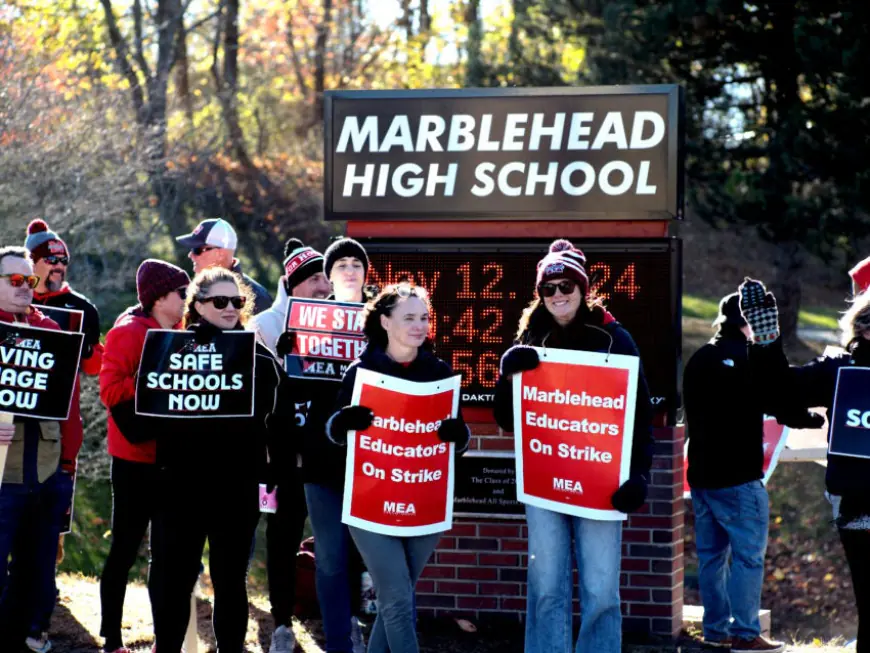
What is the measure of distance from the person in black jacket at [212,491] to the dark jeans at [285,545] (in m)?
1.02

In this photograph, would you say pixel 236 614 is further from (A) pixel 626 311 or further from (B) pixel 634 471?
(A) pixel 626 311

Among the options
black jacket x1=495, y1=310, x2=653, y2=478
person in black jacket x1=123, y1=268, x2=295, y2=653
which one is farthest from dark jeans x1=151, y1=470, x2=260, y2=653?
black jacket x1=495, y1=310, x2=653, y2=478

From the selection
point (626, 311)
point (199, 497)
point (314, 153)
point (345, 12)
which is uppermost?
point (345, 12)

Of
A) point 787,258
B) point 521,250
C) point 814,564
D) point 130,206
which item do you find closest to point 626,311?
point 521,250

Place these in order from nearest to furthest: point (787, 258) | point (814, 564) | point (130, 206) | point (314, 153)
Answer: point (814, 564), point (130, 206), point (787, 258), point (314, 153)

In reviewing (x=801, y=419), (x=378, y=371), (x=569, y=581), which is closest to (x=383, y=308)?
(x=378, y=371)

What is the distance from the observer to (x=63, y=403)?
6.75m

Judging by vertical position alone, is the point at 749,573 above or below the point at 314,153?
below

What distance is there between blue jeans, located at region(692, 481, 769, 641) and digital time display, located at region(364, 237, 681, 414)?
716mm

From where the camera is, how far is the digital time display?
757cm

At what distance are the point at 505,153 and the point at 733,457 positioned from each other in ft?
7.15

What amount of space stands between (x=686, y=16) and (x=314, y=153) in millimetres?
11136

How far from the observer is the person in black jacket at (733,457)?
7.87m

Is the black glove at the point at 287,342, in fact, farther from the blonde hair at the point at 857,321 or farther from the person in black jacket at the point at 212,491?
the blonde hair at the point at 857,321
